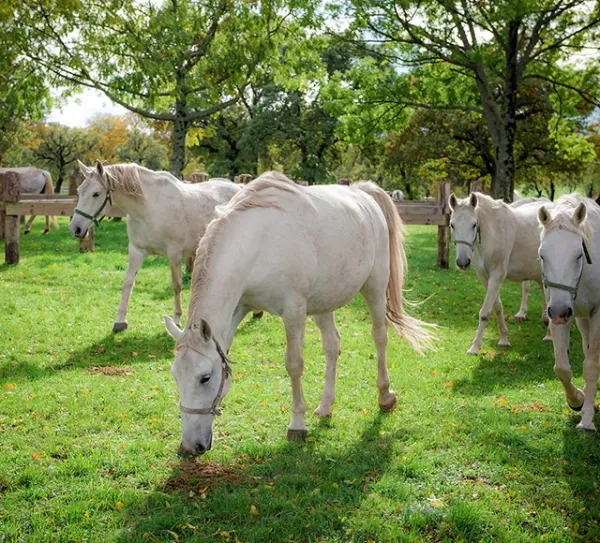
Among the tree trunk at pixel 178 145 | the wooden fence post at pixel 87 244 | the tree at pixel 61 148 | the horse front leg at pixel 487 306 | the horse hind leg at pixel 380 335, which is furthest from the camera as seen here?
the tree at pixel 61 148

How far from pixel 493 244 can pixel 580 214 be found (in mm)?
3725

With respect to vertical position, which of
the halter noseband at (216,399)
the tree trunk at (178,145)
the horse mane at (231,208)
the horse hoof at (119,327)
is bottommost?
the horse hoof at (119,327)

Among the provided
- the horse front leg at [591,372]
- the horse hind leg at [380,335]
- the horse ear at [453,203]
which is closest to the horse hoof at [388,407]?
the horse hind leg at [380,335]

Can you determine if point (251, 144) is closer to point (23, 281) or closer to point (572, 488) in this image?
point (23, 281)

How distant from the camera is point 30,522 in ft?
11.6

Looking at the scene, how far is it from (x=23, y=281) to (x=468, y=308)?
868 centimetres

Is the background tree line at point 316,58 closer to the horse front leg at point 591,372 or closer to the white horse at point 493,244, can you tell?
the white horse at point 493,244

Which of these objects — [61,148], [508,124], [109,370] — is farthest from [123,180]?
[61,148]

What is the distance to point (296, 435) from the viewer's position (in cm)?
492

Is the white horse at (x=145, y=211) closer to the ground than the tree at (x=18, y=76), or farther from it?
closer to the ground

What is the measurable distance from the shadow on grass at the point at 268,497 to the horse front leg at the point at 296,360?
154 millimetres

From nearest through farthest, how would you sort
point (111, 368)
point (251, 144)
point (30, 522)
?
point (30, 522)
point (111, 368)
point (251, 144)

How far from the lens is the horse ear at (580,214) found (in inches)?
186

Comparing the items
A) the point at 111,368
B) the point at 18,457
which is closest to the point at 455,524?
the point at 18,457
